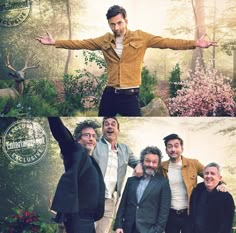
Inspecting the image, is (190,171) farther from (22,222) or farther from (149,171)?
(22,222)

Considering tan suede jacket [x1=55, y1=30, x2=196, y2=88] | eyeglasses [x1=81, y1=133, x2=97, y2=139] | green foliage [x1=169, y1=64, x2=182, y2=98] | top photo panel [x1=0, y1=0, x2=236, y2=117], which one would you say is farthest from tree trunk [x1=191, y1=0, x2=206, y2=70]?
eyeglasses [x1=81, y1=133, x2=97, y2=139]

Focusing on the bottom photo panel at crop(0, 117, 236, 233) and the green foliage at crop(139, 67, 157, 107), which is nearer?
the bottom photo panel at crop(0, 117, 236, 233)

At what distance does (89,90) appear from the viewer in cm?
485

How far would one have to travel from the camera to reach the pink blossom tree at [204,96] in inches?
189

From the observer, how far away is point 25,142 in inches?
192

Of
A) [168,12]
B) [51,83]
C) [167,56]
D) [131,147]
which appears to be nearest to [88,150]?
[131,147]

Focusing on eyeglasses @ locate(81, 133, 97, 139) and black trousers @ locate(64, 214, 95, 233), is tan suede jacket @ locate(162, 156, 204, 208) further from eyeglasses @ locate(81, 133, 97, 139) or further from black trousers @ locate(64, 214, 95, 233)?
black trousers @ locate(64, 214, 95, 233)

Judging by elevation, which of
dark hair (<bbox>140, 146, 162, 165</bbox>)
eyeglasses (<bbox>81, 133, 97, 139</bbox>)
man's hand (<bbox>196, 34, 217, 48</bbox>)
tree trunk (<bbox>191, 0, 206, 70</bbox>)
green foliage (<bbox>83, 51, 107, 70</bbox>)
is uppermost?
tree trunk (<bbox>191, 0, 206, 70</bbox>)

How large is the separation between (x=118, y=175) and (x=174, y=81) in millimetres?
983

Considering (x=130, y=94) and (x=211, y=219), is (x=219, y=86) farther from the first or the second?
(x=211, y=219)

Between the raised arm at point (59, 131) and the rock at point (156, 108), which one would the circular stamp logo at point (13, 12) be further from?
the rock at point (156, 108)

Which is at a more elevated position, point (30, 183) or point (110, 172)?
point (110, 172)

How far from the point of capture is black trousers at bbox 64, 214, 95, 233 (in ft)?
15.0

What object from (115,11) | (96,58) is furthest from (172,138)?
(115,11)
